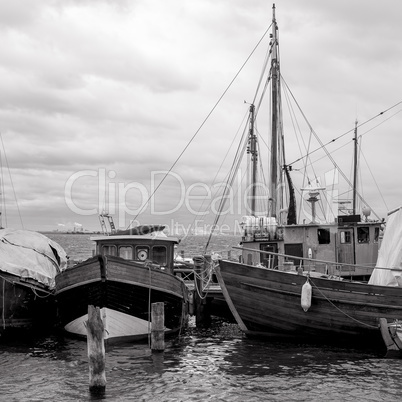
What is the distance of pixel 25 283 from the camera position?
780 inches

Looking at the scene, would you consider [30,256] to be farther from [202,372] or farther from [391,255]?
[391,255]

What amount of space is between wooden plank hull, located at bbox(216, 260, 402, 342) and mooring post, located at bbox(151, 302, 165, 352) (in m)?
3.41

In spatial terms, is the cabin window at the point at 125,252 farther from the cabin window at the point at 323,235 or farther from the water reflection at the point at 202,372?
the cabin window at the point at 323,235

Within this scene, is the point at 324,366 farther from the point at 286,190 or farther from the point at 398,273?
the point at 286,190

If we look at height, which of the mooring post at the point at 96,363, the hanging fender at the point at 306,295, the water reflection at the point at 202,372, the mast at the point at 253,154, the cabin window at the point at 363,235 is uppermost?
the mast at the point at 253,154

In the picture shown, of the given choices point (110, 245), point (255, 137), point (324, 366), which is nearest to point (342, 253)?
point (324, 366)

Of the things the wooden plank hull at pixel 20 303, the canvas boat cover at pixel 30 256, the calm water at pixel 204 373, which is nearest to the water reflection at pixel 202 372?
the calm water at pixel 204 373

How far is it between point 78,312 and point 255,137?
2361cm

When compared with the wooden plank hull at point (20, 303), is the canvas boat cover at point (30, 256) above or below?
above

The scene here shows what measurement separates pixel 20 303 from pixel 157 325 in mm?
5680

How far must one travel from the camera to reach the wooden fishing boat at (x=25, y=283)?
63.7ft

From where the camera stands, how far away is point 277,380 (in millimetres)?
14477

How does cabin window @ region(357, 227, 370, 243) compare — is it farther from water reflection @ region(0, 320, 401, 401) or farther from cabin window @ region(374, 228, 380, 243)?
water reflection @ region(0, 320, 401, 401)

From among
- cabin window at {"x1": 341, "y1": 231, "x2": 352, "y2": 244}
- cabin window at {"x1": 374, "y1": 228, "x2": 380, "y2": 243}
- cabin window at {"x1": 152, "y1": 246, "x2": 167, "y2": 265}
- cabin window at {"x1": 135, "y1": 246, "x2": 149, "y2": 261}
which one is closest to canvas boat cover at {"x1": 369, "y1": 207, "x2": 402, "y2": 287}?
cabin window at {"x1": 341, "y1": 231, "x2": 352, "y2": 244}
